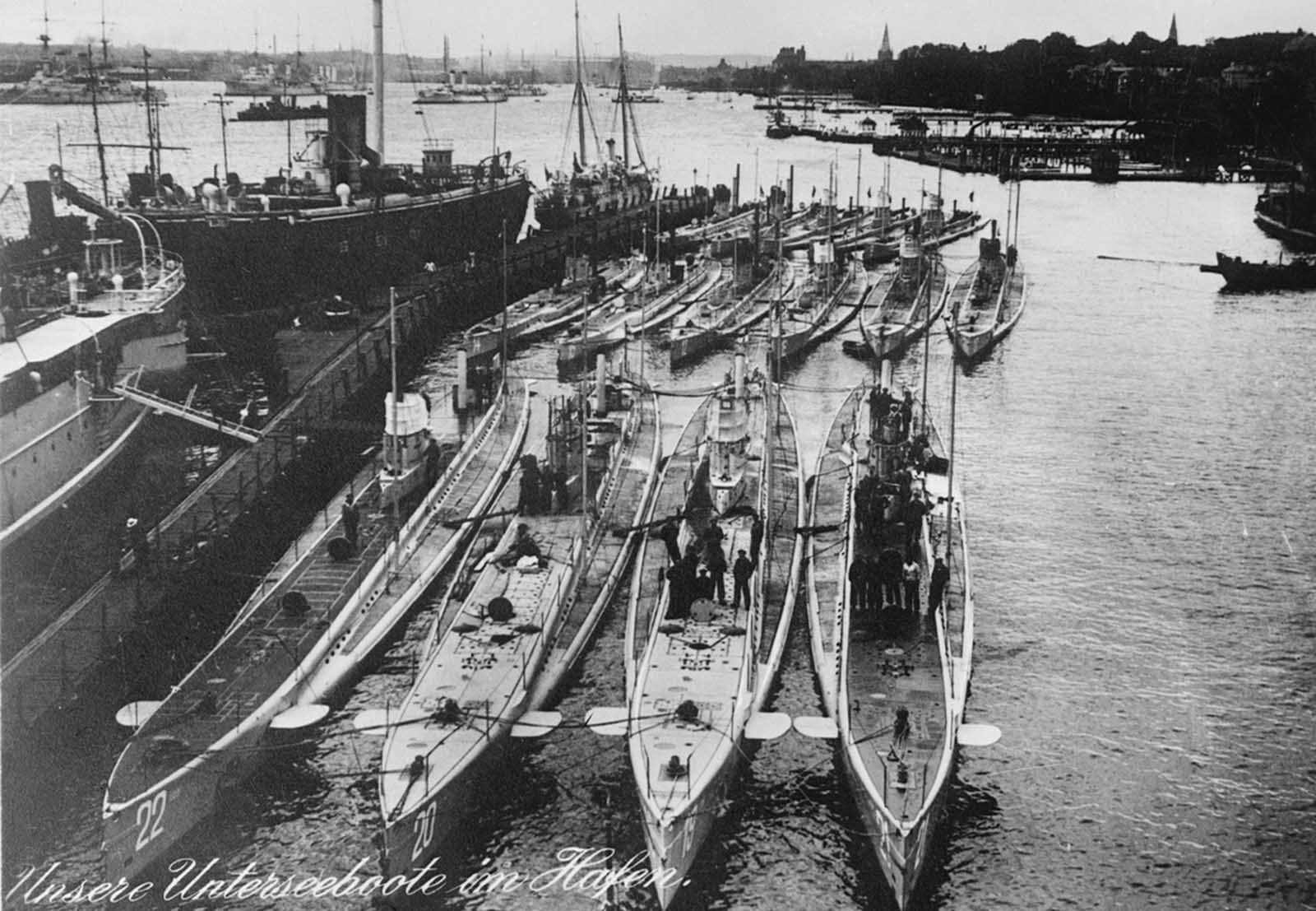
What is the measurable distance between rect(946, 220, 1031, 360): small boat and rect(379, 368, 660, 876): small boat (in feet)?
70.0

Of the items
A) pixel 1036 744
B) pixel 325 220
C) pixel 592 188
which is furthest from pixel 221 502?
pixel 592 188

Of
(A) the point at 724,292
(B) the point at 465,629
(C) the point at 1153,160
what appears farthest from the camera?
(C) the point at 1153,160

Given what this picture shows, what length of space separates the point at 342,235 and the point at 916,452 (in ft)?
131

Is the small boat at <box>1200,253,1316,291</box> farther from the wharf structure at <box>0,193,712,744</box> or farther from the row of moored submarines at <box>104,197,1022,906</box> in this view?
the row of moored submarines at <box>104,197,1022,906</box>

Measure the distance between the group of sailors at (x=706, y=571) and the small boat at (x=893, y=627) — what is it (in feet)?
7.44

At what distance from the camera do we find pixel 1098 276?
85500 millimetres

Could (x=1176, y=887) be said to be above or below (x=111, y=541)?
below

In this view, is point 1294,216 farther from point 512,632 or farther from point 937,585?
point 512,632

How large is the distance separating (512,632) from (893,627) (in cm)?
829

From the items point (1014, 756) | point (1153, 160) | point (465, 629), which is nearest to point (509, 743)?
point (465, 629)

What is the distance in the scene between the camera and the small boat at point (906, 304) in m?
61.9

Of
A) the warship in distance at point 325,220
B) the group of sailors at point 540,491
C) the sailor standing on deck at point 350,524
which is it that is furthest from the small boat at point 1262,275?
the sailor standing on deck at point 350,524

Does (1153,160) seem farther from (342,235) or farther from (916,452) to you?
(916,452)

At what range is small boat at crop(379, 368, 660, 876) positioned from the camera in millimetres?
22609
